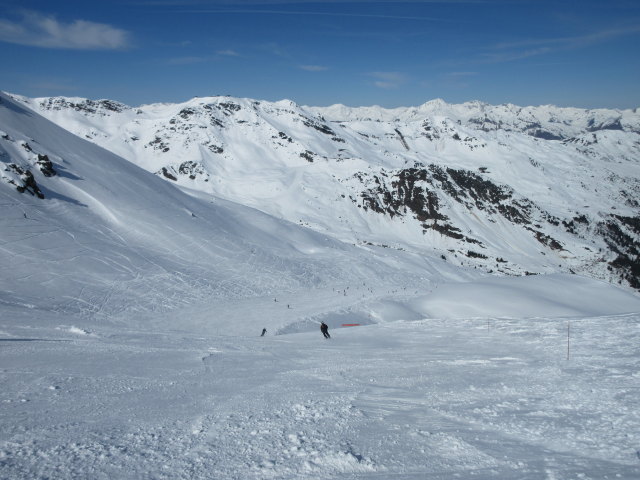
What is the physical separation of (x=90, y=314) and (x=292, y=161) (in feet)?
374

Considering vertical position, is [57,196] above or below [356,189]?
below

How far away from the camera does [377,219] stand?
9969 centimetres

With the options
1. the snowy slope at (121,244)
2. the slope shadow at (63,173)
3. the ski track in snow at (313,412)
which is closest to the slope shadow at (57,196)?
the snowy slope at (121,244)

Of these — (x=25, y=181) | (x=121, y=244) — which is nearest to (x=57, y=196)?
(x=25, y=181)

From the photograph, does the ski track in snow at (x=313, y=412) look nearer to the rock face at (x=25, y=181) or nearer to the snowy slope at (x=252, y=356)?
the snowy slope at (x=252, y=356)

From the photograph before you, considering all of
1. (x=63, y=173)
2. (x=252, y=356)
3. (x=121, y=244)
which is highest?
(x=63, y=173)

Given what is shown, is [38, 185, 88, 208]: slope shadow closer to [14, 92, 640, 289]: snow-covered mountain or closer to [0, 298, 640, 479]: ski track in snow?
[0, 298, 640, 479]: ski track in snow

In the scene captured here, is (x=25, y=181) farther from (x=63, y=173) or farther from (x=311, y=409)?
(x=311, y=409)

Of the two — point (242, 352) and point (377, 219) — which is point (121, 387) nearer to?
point (242, 352)

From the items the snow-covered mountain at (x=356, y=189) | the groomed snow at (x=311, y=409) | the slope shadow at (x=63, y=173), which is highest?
the snow-covered mountain at (x=356, y=189)

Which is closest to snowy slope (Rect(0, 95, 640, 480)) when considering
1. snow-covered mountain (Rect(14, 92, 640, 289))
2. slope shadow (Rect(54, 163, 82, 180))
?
slope shadow (Rect(54, 163, 82, 180))

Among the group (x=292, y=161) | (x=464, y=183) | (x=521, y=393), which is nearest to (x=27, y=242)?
(x=521, y=393)

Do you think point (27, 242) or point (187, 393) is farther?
point (27, 242)

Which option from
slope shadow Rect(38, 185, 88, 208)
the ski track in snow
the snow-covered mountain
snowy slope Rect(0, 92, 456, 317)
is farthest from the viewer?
the snow-covered mountain
